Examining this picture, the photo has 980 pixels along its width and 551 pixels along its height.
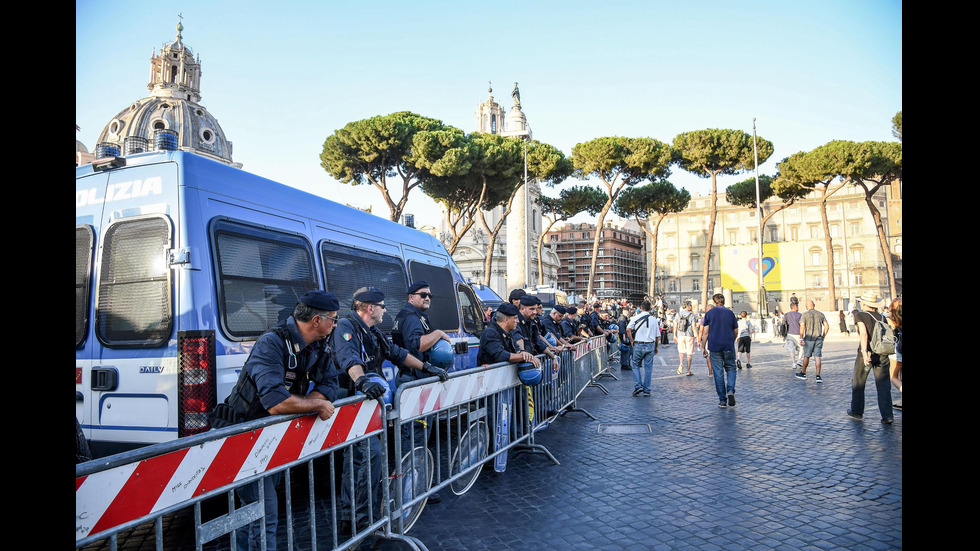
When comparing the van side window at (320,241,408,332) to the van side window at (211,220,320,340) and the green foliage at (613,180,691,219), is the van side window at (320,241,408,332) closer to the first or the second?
the van side window at (211,220,320,340)

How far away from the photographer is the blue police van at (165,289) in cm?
380

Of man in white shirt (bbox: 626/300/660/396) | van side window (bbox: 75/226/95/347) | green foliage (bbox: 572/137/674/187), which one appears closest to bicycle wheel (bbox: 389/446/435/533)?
van side window (bbox: 75/226/95/347)

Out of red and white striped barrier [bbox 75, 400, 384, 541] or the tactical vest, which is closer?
red and white striped barrier [bbox 75, 400, 384, 541]

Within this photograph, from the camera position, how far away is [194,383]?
12.3 ft

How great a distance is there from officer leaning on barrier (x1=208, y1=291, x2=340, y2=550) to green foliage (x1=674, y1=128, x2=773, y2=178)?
36.4 metres

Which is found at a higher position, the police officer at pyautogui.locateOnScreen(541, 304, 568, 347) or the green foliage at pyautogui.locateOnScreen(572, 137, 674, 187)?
the green foliage at pyautogui.locateOnScreen(572, 137, 674, 187)

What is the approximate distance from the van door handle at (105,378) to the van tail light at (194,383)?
1.71ft

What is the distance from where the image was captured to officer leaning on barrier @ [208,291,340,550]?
279 cm

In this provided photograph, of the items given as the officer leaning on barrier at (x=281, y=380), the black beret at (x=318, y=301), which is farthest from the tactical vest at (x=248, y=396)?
the black beret at (x=318, y=301)

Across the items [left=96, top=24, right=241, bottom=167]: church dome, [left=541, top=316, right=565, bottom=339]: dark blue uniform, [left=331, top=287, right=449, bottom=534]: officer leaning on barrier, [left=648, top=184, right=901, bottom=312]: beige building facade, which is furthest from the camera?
[left=96, top=24, right=241, bottom=167]: church dome

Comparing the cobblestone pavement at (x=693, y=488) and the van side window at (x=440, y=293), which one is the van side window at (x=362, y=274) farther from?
the cobblestone pavement at (x=693, y=488)
